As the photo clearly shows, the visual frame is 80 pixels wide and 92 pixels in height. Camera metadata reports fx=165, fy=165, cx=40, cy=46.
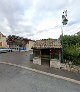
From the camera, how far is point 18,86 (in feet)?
44.4

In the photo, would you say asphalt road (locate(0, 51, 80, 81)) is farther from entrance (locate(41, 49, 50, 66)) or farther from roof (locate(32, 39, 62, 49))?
roof (locate(32, 39, 62, 49))

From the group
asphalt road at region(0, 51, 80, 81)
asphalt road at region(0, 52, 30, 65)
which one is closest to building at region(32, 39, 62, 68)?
asphalt road at region(0, 51, 80, 81)

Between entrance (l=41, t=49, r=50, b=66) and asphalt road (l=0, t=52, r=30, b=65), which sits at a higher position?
entrance (l=41, t=49, r=50, b=66)

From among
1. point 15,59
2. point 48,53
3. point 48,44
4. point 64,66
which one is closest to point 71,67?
point 64,66

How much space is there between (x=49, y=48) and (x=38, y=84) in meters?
10.2

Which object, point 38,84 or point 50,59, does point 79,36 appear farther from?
point 38,84

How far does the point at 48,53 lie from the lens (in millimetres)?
24656

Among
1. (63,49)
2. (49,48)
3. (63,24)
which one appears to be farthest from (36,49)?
(63,24)

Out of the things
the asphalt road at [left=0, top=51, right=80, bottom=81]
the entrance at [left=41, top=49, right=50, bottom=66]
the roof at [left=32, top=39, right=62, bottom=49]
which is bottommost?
the asphalt road at [left=0, top=51, right=80, bottom=81]

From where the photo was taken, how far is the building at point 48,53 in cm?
2336

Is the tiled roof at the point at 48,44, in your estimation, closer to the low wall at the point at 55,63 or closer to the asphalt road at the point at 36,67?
the low wall at the point at 55,63

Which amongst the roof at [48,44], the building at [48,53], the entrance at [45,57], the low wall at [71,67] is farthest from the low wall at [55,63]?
the roof at [48,44]

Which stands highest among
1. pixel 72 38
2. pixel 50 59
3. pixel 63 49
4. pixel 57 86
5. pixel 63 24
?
pixel 63 24

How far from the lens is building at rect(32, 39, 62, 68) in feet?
76.6
